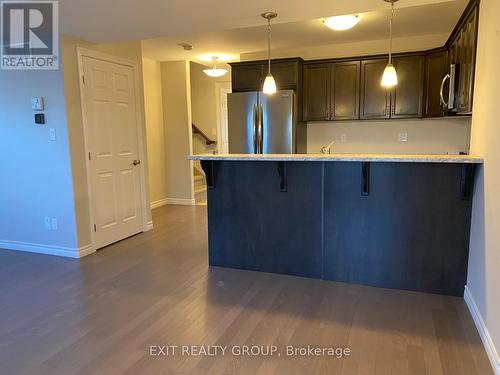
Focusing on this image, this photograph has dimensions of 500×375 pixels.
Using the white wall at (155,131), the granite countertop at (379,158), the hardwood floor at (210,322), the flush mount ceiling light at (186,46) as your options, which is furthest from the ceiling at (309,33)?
the hardwood floor at (210,322)

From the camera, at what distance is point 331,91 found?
4801 millimetres

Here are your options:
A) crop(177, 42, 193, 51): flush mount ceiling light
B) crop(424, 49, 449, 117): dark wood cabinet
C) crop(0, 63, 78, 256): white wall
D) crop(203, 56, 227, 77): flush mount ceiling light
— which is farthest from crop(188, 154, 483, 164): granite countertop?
crop(203, 56, 227, 77): flush mount ceiling light

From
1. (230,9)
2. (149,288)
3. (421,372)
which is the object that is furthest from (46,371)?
(230,9)

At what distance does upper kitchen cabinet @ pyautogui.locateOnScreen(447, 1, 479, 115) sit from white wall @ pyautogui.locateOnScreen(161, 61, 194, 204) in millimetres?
4004

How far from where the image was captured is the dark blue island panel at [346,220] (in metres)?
2.67

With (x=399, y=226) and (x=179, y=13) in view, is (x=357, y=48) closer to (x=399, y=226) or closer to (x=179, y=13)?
(x=179, y=13)

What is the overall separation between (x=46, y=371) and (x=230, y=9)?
268 cm

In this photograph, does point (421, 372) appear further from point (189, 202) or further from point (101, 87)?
point (189, 202)

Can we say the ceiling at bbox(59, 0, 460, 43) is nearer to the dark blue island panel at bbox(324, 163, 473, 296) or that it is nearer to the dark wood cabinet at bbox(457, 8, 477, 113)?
the dark wood cabinet at bbox(457, 8, 477, 113)

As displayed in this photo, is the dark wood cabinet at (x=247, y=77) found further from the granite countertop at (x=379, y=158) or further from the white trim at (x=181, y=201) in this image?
the granite countertop at (x=379, y=158)

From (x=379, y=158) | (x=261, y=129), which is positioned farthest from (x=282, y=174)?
(x=261, y=129)

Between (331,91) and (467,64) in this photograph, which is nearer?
(467,64)

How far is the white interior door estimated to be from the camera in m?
3.81

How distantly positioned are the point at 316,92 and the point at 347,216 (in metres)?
2.47
